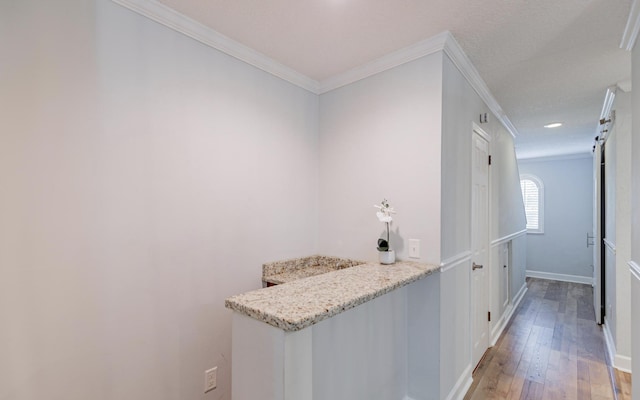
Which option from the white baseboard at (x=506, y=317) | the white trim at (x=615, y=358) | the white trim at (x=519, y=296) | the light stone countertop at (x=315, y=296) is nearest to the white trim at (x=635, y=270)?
→ the light stone countertop at (x=315, y=296)

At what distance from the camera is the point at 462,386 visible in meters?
2.24

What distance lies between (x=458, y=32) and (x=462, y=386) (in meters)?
2.51

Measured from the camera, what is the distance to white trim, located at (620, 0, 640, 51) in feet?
4.98

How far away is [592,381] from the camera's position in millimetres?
2469

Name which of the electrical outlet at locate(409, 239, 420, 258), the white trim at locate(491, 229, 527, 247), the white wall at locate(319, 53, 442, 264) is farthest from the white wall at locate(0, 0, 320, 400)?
the white trim at locate(491, 229, 527, 247)

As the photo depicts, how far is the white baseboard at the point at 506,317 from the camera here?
3211 mm

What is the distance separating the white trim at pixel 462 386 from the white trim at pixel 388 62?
234 cm

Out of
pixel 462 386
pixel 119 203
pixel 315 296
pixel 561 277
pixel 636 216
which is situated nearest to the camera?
pixel 315 296

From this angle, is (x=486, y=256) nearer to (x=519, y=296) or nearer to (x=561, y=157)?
(x=519, y=296)

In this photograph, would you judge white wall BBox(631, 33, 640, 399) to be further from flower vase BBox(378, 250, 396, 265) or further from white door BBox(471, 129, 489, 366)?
flower vase BBox(378, 250, 396, 265)

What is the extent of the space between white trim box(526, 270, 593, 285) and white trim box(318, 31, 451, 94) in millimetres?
6348

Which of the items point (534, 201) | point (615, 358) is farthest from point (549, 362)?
point (534, 201)

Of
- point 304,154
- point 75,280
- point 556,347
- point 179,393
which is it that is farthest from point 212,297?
point 556,347

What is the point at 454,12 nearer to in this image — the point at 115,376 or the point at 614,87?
the point at 614,87
